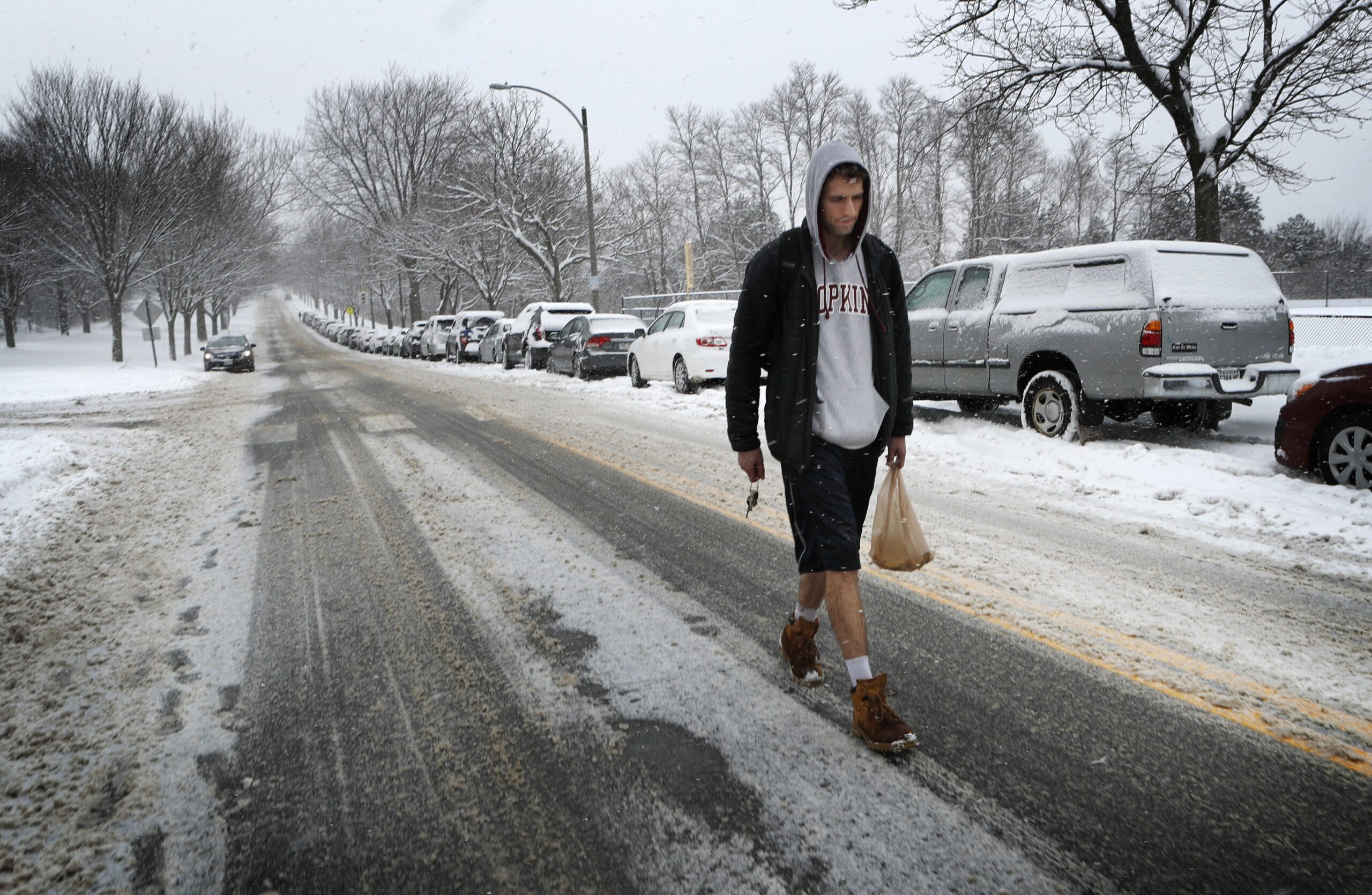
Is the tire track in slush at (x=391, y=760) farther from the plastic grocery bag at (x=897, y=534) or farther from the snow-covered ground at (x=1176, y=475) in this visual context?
the snow-covered ground at (x=1176, y=475)

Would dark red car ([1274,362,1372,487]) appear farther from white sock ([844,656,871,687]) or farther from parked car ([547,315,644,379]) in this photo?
parked car ([547,315,644,379])

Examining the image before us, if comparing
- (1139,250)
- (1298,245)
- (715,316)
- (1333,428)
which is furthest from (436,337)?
(1298,245)

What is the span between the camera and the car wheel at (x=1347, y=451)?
19.7ft

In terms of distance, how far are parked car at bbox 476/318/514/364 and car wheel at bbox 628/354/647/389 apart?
33.8 ft

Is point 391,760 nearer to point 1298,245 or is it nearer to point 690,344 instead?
point 690,344

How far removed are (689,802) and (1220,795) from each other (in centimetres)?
159

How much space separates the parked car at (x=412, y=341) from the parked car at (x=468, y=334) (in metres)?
5.31

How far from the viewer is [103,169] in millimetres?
27922

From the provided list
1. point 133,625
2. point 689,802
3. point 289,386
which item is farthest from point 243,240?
point 689,802

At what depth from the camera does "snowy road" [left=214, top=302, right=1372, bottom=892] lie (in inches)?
88.3

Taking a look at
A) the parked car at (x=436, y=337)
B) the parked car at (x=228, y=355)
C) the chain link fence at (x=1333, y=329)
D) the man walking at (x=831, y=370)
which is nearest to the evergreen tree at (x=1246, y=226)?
the chain link fence at (x=1333, y=329)

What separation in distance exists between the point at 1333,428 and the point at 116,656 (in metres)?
7.91

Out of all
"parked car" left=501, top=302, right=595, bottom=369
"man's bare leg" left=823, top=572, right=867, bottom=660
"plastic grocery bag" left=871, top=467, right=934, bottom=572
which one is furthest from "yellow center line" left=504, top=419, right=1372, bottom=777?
"parked car" left=501, top=302, right=595, bottom=369

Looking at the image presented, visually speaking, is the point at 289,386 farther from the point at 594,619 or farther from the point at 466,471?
the point at 594,619
